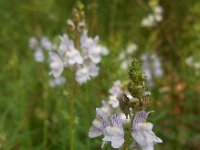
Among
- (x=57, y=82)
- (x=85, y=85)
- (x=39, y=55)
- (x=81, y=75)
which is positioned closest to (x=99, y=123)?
(x=81, y=75)

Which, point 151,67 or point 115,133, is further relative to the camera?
point 151,67

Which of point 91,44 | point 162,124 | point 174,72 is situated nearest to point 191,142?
point 162,124

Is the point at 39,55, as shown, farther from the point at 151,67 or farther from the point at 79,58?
the point at 79,58

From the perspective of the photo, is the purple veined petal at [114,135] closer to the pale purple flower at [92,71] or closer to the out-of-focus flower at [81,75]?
the out-of-focus flower at [81,75]

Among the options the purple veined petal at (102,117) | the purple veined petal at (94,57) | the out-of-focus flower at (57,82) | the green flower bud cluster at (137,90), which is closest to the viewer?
the green flower bud cluster at (137,90)

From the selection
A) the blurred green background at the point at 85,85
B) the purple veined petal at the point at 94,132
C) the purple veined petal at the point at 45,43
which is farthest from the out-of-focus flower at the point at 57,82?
the purple veined petal at the point at 94,132

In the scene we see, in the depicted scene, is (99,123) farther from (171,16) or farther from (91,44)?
(171,16)

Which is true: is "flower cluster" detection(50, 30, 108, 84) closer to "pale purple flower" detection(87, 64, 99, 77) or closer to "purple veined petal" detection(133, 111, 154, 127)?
"pale purple flower" detection(87, 64, 99, 77)
